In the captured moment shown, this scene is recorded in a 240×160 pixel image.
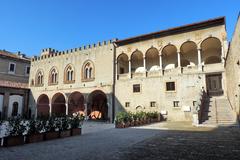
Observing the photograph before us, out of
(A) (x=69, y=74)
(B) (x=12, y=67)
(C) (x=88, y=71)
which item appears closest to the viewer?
(C) (x=88, y=71)

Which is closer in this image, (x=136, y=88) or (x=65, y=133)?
(x=65, y=133)

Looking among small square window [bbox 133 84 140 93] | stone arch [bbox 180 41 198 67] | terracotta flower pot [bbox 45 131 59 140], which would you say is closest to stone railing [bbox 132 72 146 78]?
small square window [bbox 133 84 140 93]

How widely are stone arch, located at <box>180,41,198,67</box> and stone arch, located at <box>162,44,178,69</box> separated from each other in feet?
3.09

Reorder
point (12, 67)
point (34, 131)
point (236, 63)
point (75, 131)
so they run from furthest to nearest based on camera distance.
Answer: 1. point (12, 67)
2. point (236, 63)
3. point (75, 131)
4. point (34, 131)

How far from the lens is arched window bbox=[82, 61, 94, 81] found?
2609 centimetres

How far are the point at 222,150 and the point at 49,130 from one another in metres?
7.90

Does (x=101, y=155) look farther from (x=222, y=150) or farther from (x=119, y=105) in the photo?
(x=119, y=105)

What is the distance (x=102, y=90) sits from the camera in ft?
80.5

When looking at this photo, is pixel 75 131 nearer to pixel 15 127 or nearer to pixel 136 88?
pixel 15 127

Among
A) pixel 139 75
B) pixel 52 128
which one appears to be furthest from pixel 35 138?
pixel 139 75

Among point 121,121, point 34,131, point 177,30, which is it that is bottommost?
point 121,121

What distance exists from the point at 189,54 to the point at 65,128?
1781 cm

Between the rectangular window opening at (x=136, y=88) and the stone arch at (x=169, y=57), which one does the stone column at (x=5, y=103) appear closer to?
the rectangular window opening at (x=136, y=88)

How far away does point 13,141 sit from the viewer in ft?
25.7
